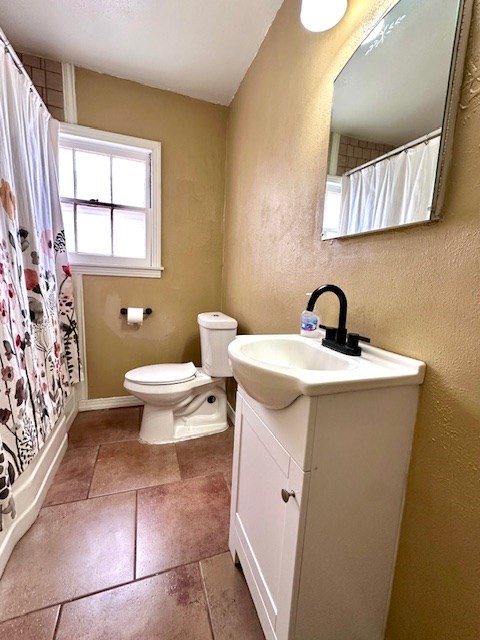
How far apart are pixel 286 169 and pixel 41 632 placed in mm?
1930

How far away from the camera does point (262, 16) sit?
1440 millimetres

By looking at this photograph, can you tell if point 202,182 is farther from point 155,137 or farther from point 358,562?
point 358,562

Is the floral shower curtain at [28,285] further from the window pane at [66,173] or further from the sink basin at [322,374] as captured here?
the sink basin at [322,374]

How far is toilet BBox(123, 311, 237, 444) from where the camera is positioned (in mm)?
1742

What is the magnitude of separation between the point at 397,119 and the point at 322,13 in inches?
20.8

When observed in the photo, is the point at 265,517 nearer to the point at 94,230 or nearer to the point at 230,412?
the point at 230,412

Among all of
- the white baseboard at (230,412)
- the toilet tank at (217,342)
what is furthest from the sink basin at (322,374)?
the white baseboard at (230,412)

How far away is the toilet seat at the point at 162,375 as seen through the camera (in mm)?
1719

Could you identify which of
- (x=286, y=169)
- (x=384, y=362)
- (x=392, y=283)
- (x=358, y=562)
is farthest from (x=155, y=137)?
(x=358, y=562)

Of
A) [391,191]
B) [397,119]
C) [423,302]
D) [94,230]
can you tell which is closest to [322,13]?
[397,119]

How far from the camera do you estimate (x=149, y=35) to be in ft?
5.18

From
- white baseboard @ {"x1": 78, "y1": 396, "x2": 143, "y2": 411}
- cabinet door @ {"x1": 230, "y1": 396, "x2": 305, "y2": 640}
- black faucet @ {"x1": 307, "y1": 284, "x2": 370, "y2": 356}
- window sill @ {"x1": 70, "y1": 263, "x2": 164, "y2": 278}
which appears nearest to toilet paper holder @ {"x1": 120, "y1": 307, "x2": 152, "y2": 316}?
window sill @ {"x1": 70, "y1": 263, "x2": 164, "y2": 278}

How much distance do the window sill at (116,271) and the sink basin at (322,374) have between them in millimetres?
1486

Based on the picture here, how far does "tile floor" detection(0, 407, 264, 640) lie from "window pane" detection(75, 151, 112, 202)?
1.74 meters
